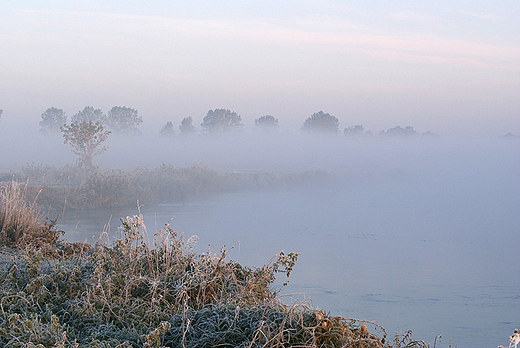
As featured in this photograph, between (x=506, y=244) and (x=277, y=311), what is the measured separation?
109ft

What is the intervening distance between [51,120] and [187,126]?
26.8m

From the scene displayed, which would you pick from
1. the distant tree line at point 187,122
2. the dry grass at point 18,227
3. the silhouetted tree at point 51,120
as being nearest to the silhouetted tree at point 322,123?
the distant tree line at point 187,122

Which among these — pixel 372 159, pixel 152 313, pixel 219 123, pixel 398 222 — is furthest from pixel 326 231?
pixel 219 123

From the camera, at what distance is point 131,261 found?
4633 mm

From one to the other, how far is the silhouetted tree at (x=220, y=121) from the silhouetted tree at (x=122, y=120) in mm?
14574

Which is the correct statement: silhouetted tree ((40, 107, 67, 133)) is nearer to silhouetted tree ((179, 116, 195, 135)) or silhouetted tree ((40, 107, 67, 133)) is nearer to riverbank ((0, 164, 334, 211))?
silhouetted tree ((179, 116, 195, 135))

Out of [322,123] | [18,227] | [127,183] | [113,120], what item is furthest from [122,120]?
[18,227]

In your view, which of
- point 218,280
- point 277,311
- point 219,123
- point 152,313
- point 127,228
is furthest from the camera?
point 219,123

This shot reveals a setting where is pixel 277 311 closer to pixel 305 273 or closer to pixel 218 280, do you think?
pixel 218 280

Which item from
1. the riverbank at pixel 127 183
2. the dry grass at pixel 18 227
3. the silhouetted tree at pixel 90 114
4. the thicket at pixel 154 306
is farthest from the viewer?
the silhouetted tree at pixel 90 114

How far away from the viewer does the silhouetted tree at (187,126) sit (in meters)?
108

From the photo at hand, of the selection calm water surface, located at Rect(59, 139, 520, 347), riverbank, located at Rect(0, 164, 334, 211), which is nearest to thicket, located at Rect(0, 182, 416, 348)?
calm water surface, located at Rect(59, 139, 520, 347)

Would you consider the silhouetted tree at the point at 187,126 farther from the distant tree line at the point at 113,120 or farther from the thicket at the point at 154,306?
the thicket at the point at 154,306

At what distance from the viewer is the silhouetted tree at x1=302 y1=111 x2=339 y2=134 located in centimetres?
11375
